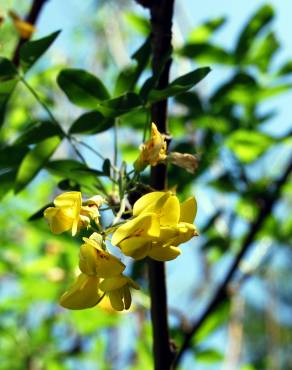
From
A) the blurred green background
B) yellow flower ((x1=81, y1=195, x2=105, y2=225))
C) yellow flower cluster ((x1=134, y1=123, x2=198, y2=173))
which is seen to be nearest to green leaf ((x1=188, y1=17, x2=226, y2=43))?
the blurred green background

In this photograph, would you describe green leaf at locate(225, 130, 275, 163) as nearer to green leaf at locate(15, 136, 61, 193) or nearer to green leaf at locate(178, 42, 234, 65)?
green leaf at locate(178, 42, 234, 65)

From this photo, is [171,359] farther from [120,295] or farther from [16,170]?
[16,170]

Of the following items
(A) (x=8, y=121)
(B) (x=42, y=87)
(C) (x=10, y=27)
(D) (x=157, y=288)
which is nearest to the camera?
(D) (x=157, y=288)

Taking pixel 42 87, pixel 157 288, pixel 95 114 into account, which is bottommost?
pixel 42 87

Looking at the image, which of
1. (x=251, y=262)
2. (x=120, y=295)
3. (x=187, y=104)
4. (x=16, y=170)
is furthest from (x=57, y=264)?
(x=120, y=295)

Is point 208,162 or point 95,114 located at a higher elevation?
point 95,114

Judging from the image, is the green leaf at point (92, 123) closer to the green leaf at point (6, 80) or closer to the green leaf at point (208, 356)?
the green leaf at point (6, 80)
